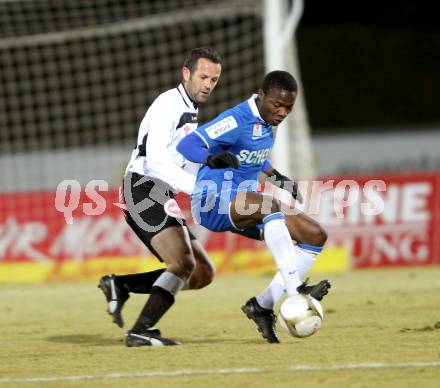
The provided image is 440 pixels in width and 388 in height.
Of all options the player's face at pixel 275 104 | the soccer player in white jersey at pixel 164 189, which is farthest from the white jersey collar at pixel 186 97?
the player's face at pixel 275 104

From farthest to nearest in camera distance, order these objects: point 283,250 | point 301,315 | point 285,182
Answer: point 285,182 → point 283,250 → point 301,315

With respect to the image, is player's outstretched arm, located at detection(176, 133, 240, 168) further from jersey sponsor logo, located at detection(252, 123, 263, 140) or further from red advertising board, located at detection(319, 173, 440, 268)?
red advertising board, located at detection(319, 173, 440, 268)

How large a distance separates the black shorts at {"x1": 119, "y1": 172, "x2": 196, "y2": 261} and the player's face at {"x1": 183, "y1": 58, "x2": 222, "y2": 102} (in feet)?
2.32

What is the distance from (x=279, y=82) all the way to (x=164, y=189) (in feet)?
3.87

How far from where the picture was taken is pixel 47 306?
35.1 ft

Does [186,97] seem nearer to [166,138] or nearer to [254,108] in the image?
[166,138]

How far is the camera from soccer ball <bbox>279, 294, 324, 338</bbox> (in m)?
6.39

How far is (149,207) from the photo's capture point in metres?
7.09

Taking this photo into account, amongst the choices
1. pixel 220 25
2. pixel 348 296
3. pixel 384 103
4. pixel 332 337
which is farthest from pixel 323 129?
pixel 332 337

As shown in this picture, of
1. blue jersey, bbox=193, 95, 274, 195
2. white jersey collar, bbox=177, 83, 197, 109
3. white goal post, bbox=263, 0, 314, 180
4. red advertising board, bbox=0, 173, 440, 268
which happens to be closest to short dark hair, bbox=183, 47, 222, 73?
white jersey collar, bbox=177, 83, 197, 109

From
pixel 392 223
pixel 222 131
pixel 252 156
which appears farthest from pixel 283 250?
pixel 392 223

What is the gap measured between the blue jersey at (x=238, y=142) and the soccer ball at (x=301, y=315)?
3.13 ft

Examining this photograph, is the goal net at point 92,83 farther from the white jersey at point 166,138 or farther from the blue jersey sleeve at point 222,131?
the blue jersey sleeve at point 222,131

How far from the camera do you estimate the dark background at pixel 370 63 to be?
27.6m
